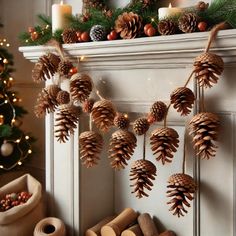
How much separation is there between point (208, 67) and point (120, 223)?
817 mm

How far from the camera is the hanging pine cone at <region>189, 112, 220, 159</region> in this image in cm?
132

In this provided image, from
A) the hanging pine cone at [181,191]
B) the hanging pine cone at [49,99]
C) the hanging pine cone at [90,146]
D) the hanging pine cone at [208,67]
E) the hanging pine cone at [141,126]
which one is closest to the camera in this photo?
the hanging pine cone at [208,67]

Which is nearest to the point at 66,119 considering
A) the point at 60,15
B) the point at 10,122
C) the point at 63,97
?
the point at 63,97

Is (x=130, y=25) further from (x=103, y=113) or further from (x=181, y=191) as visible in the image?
(x=181, y=191)

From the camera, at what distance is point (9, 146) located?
2506mm

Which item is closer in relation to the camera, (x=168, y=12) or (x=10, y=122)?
(x=168, y=12)

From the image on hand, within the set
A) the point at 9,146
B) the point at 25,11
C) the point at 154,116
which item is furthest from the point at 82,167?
the point at 25,11

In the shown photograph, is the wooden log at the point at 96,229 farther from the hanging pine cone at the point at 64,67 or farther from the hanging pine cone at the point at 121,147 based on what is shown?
the hanging pine cone at the point at 64,67

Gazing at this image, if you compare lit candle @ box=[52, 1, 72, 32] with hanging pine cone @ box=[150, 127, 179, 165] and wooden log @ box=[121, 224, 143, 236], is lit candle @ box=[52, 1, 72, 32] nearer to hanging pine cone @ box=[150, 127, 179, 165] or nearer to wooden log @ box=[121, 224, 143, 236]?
hanging pine cone @ box=[150, 127, 179, 165]

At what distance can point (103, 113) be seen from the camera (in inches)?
61.4

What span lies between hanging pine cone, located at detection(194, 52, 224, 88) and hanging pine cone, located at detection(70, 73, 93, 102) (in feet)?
1.60

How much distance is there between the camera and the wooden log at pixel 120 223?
173cm

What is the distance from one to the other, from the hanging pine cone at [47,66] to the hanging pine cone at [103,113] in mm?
266

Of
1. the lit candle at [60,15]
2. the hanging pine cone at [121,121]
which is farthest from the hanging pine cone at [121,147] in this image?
the lit candle at [60,15]
